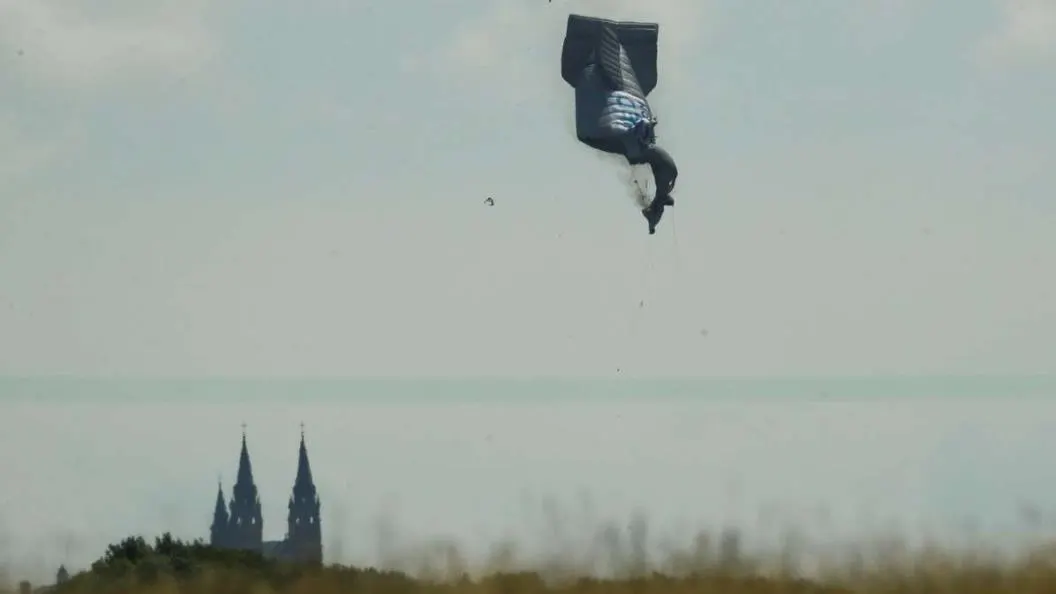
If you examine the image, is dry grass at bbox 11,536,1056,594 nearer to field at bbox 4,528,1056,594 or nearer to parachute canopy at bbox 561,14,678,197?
field at bbox 4,528,1056,594

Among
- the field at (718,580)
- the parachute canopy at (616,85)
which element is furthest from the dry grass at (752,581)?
the parachute canopy at (616,85)

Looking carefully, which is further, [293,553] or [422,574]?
[293,553]

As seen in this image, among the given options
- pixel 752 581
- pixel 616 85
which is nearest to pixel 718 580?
pixel 752 581

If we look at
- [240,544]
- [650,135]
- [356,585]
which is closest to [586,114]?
[650,135]

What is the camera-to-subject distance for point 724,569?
27.6m

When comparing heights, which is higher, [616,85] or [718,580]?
[616,85]

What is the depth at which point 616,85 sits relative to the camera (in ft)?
167

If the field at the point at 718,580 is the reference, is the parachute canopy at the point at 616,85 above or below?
above

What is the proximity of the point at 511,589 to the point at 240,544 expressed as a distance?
173105mm

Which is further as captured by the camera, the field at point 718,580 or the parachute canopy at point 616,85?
the parachute canopy at point 616,85

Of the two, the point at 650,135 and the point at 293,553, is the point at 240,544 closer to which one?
the point at 650,135

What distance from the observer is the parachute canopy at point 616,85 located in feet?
163

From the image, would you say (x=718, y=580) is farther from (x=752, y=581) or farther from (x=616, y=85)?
(x=616, y=85)

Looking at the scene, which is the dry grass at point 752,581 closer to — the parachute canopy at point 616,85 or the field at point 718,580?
the field at point 718,580
